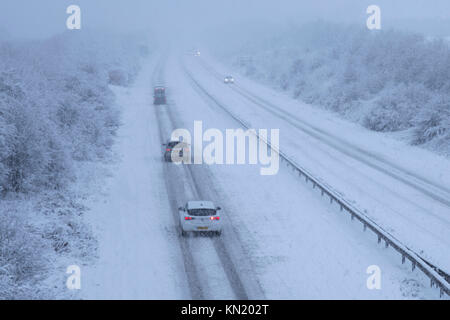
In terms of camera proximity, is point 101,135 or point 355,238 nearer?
point 355,238

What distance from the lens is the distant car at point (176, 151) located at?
31.0 m

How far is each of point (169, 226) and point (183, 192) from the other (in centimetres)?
469

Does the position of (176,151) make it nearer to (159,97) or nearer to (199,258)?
(199,258)

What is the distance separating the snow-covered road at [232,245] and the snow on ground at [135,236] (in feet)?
0.13

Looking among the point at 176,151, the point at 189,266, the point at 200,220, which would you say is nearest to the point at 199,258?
the point at 189,266

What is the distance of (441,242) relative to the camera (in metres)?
19.3

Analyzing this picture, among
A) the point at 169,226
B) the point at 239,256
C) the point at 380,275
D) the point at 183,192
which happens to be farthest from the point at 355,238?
the point at 183,192

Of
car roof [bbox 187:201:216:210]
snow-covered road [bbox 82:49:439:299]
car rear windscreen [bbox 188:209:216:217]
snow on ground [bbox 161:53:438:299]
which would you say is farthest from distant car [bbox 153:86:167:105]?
car rear windscreen [bbox 188:209:216:217]

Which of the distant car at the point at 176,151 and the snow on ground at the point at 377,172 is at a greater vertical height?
the distant car at the point at 176,151

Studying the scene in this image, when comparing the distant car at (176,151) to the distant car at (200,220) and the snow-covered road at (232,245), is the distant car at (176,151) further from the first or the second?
the distant car at (200,220)

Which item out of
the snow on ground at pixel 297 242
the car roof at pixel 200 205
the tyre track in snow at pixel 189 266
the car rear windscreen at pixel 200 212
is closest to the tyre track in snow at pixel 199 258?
the tyre track in snow at pixel 189 266

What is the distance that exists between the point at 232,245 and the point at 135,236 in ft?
12.9

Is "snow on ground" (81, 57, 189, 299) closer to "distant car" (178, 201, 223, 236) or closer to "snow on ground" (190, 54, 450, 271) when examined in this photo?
"distant car" (178, 201, 223, 236)
